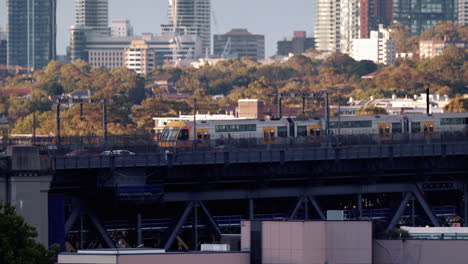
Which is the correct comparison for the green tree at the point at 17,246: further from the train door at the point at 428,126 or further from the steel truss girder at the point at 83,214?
the train door at the point at 428,126

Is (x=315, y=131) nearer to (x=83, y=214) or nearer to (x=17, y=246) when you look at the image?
(x=83, y=214)

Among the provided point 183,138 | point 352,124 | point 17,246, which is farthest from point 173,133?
point 17,246

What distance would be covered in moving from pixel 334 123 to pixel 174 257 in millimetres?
72580

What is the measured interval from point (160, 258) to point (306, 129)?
64.8 metres

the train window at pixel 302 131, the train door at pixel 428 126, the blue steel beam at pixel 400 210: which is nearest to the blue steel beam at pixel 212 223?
the blue steel beam at pixel 400 210

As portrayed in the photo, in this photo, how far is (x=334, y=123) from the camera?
14900 centimetres

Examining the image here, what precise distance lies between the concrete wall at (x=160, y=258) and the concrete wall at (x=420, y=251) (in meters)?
7.11

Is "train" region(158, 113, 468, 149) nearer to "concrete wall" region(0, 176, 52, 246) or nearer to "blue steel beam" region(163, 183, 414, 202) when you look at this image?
"blue steel beam" region(163, 183, 414, 202)

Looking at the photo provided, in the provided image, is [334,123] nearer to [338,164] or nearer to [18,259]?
[338,164]

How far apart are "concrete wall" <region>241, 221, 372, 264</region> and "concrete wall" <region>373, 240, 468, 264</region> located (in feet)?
3.94

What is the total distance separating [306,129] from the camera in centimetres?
14100

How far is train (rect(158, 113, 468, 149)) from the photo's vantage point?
13400 centimetres

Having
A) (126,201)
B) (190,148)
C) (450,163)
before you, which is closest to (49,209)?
(126,201)

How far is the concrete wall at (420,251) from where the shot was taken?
8100 centimetres
